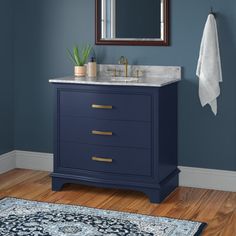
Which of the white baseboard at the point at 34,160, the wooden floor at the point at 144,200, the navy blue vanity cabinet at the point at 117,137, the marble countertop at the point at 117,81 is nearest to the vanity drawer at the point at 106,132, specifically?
the navy blue vanity cabinet at the point at 117,137

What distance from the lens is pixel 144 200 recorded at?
4176mm

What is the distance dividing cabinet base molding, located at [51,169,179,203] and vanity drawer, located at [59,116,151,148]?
275 mm

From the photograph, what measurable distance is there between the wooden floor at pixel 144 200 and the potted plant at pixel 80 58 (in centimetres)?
89

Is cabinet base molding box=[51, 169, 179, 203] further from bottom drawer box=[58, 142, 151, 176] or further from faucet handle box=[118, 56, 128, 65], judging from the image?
faucet handle box=[118, 56, 128, 65]

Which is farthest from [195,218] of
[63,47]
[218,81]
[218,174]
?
[63,47]

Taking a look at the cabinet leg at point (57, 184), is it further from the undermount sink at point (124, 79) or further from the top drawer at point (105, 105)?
the undermount sink at point (124, 79)

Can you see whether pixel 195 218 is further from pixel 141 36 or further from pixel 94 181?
pixel 141 36

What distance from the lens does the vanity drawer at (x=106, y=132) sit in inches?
162

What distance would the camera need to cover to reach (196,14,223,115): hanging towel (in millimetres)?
4207

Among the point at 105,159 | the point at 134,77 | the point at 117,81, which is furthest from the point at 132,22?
the point at 105,159

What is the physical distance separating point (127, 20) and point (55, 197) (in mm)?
1431

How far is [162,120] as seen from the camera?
4121 mm

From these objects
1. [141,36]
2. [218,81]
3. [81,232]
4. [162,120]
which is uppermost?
[141,36]

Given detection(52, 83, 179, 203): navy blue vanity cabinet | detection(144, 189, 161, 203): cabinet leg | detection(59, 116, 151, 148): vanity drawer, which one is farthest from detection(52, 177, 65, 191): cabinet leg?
detection(144, 189, 161, 203): cabinet leg
